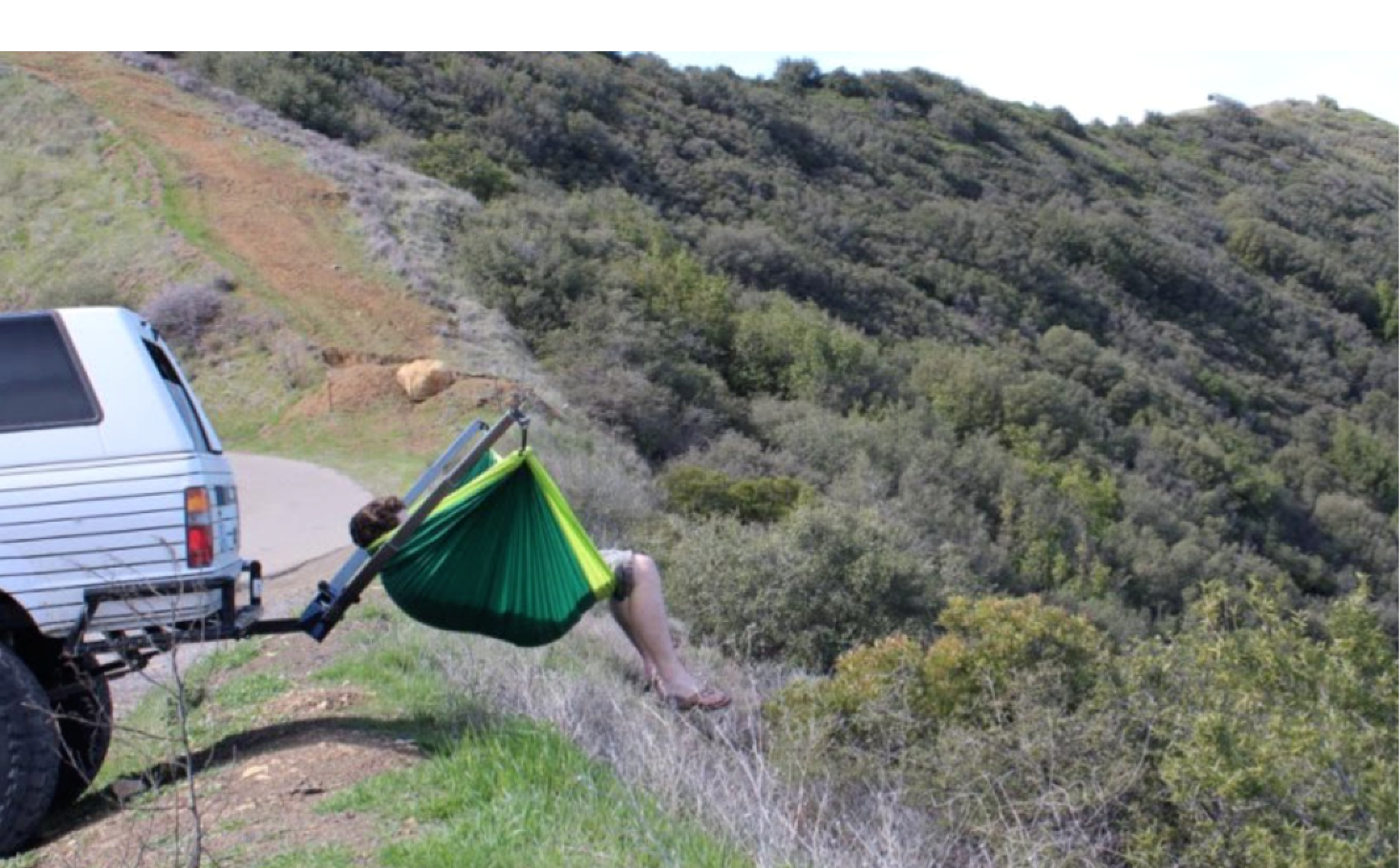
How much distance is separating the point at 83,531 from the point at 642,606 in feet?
7.66

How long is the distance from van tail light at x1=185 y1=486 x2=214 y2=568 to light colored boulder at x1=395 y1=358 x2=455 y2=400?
49.9ft

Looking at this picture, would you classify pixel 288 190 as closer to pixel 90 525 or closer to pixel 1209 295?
pixel 90 525

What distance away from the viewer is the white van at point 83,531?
235 inches

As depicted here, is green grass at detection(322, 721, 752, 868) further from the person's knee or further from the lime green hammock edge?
the person's knee

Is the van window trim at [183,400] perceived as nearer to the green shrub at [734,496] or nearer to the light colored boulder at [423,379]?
the green shrub at [734,496]

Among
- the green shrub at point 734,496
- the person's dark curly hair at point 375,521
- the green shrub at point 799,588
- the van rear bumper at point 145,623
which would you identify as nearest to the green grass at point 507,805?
the person's dark curly hair at point 375,521

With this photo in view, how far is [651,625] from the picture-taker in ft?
22.7

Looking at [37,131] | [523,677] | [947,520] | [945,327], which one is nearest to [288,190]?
[37,131]

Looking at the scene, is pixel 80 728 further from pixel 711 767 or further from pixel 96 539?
pixel 711 767

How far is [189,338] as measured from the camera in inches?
957

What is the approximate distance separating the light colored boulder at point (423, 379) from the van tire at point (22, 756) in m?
15.6

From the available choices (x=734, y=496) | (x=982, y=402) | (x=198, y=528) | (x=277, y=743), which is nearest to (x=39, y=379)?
(x=198, y=528)

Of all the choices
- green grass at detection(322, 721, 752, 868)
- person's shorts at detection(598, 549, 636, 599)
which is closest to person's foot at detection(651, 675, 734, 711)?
person's shorts at detection(598, 549, 636, 599)

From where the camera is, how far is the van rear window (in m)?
6.31
